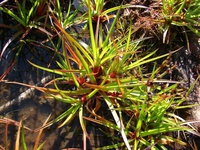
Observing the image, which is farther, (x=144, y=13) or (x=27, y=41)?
(x=144, y=13)

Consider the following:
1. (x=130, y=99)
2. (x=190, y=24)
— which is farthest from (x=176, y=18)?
(x=130, y=99)

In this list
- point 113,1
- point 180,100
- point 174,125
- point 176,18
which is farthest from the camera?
point 113,1

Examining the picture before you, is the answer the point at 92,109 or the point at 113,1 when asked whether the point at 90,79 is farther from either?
the point at 113,1

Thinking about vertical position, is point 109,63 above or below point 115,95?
above

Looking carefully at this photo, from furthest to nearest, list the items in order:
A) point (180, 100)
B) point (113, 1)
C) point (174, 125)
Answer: point (113, 1), point (180, 100), point (174, 125)

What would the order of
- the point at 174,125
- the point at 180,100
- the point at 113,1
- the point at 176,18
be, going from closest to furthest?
the point at 174,125
the point at 180,100
the point at 176,18
the point at 113,1

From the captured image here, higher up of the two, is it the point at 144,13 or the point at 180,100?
the point at 144,13

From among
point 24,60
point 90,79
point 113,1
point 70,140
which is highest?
point 113,1

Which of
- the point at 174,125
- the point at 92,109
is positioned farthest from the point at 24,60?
the point at 174,125

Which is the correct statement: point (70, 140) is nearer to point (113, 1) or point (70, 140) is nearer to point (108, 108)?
point (108, 108)
